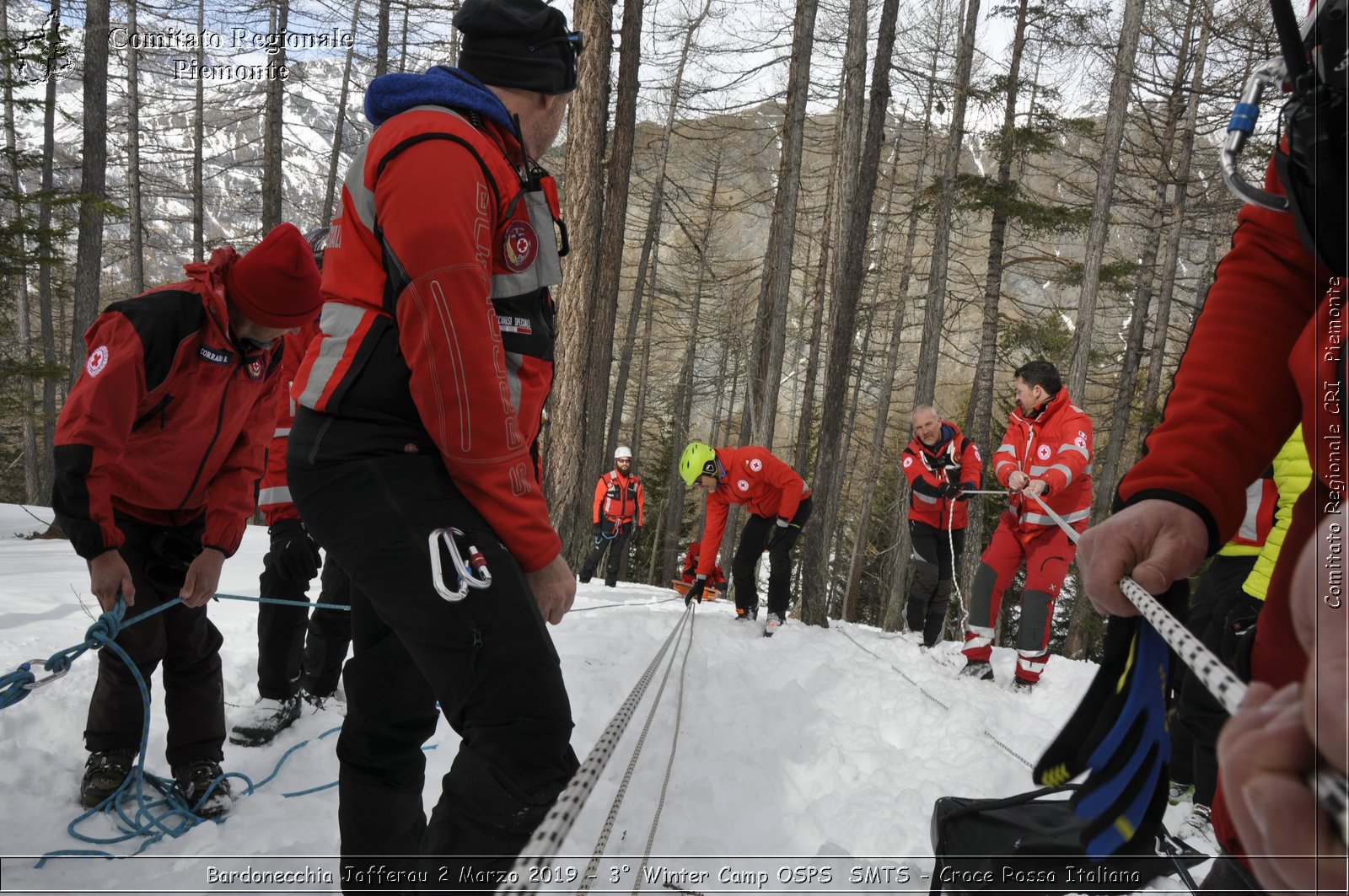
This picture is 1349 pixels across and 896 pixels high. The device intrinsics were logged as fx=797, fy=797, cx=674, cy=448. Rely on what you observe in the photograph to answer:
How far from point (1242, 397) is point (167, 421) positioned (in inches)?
131

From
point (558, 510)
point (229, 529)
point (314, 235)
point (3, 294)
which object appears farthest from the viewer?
point (3, 294)

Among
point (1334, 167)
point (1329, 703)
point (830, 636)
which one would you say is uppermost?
point (1334, 167)

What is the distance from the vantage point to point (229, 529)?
321cm

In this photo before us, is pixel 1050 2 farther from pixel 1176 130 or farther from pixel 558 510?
pixel 558 510

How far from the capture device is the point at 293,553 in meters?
3.83

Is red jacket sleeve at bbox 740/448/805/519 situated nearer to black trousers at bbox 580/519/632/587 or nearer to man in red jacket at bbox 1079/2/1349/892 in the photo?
black trousers at bbox 580/519/632/587

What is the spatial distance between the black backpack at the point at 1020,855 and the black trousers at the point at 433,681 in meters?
0.88

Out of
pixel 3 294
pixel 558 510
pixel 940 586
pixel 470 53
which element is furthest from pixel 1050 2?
pixel 3 294

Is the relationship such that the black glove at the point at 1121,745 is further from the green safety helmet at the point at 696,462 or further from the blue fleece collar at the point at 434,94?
the green safety helmet at the point at 696,462

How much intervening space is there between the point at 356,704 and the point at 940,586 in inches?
291

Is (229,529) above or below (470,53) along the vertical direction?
below

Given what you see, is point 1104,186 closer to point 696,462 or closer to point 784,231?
point 784,231

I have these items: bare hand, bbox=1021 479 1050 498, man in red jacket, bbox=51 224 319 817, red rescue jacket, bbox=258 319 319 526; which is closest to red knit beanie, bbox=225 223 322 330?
man in red jacket, bbox=51 224 319 817

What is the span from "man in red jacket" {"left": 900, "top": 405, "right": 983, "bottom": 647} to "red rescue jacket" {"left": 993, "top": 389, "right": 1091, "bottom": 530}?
1370mm
